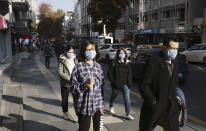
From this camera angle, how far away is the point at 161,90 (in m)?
3.09

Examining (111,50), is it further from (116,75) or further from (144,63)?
(116,75)

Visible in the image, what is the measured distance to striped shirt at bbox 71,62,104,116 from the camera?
11.2ft

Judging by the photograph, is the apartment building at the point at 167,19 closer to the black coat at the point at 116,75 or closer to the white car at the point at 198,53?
the white car at the point at 198,53

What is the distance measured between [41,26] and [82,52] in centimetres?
6753

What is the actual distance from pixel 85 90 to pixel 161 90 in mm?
1028

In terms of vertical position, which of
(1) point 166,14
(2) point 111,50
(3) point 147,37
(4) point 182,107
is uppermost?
(1) point 166,14

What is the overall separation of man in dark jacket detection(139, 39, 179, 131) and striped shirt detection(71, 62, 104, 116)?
0.68 m

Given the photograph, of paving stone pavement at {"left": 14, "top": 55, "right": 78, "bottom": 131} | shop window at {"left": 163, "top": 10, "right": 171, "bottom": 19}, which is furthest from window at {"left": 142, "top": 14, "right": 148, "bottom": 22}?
paving stone pavement at {"left": 14, "top": 55, "right": 78, "bottom": 131}

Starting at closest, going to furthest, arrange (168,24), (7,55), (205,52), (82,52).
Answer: (82,52) < (205,52) < (7,55) < (168,24)

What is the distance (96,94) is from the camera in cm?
347

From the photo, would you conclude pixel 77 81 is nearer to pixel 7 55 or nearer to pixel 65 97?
→ pixel 65 97

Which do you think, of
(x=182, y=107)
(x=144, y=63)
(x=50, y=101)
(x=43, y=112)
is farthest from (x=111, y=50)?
(x=182, y=107)

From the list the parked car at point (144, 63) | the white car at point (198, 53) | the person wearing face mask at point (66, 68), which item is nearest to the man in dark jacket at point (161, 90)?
the person wearing face mask at point (66, 68)

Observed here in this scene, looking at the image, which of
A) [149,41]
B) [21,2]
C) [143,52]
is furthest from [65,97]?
[149,41]
